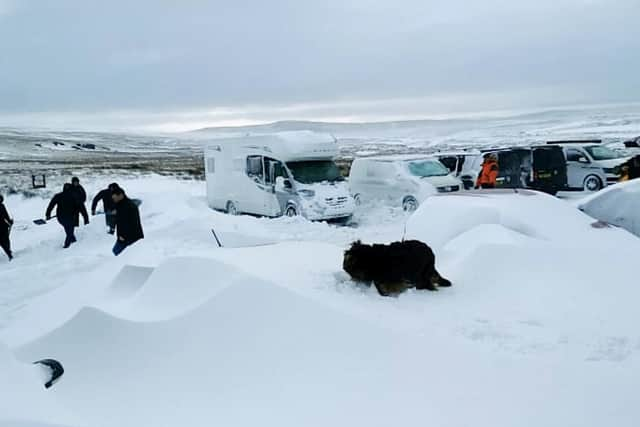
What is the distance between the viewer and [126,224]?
9.55 meters

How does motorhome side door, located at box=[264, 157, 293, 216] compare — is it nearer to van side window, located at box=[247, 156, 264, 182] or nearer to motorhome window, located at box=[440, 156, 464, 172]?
van side window, located at box=[247, 156, 264, 182]

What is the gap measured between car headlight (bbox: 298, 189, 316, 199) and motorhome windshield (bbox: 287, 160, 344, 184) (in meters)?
0.35

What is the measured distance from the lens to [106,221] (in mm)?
13539

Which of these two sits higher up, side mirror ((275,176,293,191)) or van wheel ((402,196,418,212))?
side mirror ((275,176,293,191))

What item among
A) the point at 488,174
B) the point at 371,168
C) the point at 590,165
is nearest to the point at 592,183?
the point at 590,165

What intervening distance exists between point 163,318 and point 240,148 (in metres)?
11.7

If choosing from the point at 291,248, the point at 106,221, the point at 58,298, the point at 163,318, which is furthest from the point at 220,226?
the point at 163,318

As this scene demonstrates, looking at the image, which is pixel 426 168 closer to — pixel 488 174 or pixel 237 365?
pixel 488 174

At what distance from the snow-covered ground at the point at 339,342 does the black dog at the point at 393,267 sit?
0.46 ft

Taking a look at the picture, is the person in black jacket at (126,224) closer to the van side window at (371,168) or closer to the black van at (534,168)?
the van side window at (371,168)

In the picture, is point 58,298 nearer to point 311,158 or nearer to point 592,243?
point 592,243

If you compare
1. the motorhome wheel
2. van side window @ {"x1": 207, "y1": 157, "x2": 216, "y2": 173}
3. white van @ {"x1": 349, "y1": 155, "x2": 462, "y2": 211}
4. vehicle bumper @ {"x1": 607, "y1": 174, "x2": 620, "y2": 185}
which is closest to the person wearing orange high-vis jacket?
white van @ {"x1": 349, "y1": 155, "x2": 462, "y2": 211}

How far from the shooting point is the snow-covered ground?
3748mm

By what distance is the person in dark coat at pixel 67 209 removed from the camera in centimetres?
1233
